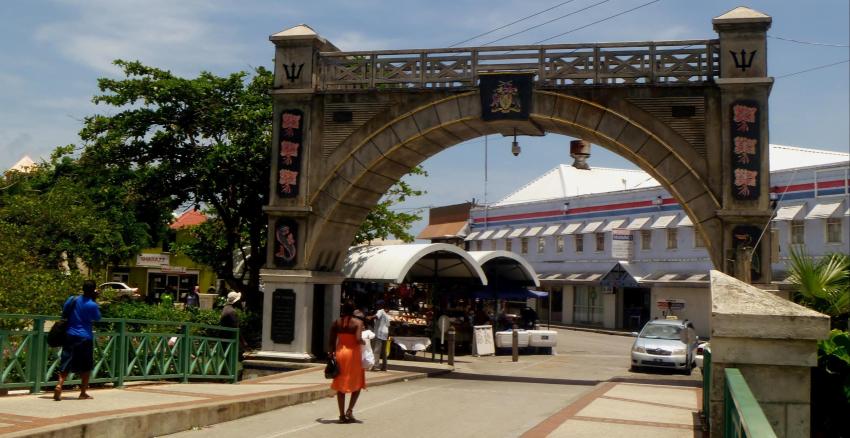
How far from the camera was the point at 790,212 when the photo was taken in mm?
38469

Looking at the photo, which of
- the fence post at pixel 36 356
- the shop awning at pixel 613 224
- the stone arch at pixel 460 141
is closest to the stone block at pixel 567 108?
the stone arch at pixel 460 141

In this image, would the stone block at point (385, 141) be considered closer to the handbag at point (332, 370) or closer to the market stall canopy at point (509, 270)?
the market stall canopy at point (509, 270)

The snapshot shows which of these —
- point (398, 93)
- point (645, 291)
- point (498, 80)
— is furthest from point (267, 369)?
point (645, 291)

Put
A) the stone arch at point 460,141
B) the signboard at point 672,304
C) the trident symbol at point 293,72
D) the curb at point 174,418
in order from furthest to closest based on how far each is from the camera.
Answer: the signboard at point 672,304 → the trident symbol at point 293,72 → the stone arch at point 460,141 → the curb at point 174,418

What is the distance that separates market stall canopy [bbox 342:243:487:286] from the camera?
2598cm

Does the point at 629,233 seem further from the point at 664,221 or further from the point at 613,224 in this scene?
the point at 664,221

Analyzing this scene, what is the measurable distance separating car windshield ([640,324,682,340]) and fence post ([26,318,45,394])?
19.0 metres

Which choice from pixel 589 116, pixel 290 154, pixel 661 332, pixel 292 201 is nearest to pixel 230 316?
pixel 292 201

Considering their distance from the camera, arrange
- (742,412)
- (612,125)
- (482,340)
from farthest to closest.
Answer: (482,340) < (612,125) < (742,412)

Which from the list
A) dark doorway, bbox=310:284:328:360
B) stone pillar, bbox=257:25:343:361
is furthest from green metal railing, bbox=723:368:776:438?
dark doorway, bbox=310:284:328:360

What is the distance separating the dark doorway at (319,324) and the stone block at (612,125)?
8.94m

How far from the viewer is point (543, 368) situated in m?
26.3

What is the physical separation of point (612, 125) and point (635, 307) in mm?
28575

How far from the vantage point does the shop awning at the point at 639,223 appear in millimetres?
47303
